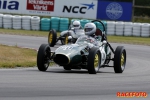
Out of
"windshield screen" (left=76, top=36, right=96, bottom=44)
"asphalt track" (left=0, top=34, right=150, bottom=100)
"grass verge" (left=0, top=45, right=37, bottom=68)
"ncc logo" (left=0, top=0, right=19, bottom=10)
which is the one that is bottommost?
"grass verge" (left=0, top=45, right=37, bottom=68)

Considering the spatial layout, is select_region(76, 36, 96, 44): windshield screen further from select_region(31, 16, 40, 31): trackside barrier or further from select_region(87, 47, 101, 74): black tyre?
select_region(31, 16, 40, 31): trackside barrier

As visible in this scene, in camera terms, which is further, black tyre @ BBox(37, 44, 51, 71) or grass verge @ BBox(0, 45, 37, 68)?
grass verge @ BBox(0, 45, 37, 68)

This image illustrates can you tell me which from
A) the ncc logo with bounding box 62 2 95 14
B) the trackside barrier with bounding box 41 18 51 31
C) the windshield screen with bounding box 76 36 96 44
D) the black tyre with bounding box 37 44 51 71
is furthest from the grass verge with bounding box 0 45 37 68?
the ncc logo with bounding box 62 2 95 14

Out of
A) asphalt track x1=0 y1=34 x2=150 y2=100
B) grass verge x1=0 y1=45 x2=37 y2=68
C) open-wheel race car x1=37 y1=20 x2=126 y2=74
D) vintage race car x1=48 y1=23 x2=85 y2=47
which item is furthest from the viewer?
vintage race car x1=48 y1=23 x2=85 y2=47

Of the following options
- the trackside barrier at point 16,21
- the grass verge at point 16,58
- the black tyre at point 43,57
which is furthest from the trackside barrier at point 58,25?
the black tyre at point 43,57

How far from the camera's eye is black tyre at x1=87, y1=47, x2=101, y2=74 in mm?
12805

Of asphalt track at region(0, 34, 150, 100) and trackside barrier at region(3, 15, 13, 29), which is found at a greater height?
asphalt track at region(0, 34, 150, 100)

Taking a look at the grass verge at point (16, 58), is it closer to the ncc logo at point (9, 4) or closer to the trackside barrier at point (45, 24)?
the trackside barrier at point (45, 24)

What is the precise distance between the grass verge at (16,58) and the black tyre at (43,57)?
1.39m

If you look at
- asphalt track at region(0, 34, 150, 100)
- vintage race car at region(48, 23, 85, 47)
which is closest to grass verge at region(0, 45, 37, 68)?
asphalt track at region(0, 34, 150, 100)

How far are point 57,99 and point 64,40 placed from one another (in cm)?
1419

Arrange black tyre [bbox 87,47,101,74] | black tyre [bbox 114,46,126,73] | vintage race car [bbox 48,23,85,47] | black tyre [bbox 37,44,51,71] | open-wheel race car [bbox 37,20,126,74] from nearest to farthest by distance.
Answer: black tyre [bbox 87,47,101,74] → open-wheel race car [bbox 37,20,126,74] → black tyre [bbox 37,44,51,71] → black tyre [bbox 114,46,126,73] → vintage race car [bbox 48,23,85,47]

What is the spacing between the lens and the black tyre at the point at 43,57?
43.4 feet

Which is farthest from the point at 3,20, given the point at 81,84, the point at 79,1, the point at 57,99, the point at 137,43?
the point at 57,99
